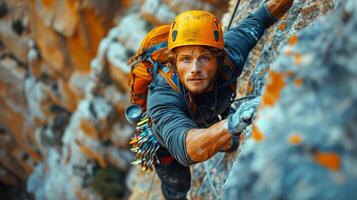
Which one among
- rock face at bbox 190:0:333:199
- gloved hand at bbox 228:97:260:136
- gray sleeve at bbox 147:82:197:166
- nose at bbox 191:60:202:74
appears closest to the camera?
gloved hand at bbox 228:97:260:136

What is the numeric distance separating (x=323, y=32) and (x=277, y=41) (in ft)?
8.35

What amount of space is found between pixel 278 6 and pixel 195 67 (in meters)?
1.08

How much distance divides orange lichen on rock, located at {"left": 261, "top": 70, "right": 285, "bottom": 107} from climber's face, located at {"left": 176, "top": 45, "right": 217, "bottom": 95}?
4.62 ft

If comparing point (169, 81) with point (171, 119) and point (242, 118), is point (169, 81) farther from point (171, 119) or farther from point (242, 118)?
point (242, 118)

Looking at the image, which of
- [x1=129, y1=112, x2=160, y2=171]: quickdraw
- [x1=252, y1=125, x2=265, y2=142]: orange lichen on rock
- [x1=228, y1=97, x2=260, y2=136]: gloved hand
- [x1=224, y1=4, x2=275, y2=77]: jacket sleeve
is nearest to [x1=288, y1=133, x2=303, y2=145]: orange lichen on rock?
[x1=252, y1=125, x2=265, y2=142]: orange lichen on rock

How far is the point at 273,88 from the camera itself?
1244mm

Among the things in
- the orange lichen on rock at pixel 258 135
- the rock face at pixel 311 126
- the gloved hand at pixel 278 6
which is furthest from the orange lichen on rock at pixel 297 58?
the gloved hand at pixel 278 6

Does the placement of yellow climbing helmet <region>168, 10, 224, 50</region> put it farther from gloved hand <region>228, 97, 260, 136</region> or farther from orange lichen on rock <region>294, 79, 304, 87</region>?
orange lichen on rock <region>294, 79, 304, 87</region>

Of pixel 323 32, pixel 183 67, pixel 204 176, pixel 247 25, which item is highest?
pixel 323 32

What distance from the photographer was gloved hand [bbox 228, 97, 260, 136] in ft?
6.78

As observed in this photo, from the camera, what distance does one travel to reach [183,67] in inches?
106

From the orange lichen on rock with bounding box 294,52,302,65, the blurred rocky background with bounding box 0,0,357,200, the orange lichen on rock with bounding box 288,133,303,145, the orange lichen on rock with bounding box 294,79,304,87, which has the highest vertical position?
the orange lichen on rock with bounding box 294,52,302,65

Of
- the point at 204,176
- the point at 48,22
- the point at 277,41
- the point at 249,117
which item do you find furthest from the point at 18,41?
the point at 249,117

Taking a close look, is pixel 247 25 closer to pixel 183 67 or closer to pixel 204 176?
pixel 183 67
